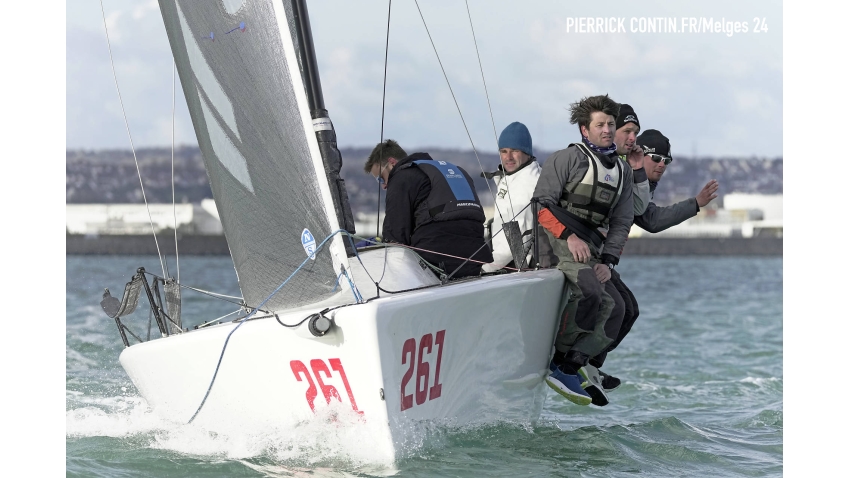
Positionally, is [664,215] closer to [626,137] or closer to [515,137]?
[626,137]

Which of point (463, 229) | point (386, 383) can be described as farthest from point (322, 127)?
point (386, 383)

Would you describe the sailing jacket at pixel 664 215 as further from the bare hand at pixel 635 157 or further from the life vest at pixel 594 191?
the life vest at pixel 594 191

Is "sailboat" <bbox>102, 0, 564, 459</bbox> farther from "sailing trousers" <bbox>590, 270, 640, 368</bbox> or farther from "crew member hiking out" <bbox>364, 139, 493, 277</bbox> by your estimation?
"sailing trousers" <bbox>590, 270, 640, 368</bbox>

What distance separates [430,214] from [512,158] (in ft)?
2.09

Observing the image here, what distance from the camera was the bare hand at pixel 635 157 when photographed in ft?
14.4

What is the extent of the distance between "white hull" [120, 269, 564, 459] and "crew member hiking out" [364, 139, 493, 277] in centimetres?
23

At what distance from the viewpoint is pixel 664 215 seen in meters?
4.39

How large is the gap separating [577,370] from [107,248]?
46.4m

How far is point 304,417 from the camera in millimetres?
3227

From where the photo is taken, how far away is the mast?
11.5 feet

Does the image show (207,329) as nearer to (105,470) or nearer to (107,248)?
(105,470)

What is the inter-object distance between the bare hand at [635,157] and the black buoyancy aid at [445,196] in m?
0.79

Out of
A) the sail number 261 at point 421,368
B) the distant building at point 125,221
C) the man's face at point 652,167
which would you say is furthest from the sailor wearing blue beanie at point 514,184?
the distant building at point 125,221

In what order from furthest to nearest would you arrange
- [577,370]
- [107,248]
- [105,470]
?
1. [107,248]
2. [577,370]
3. [105,470]
